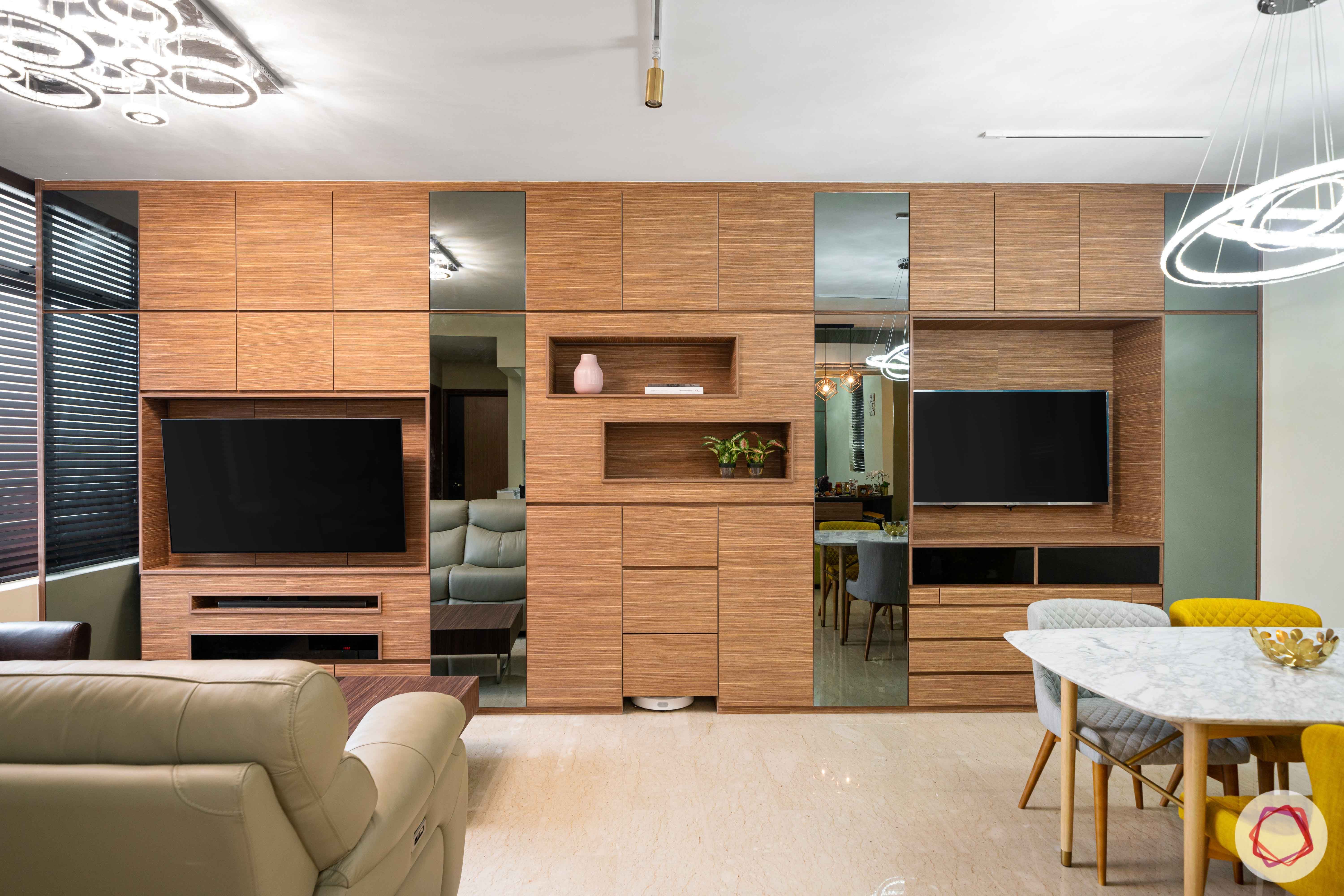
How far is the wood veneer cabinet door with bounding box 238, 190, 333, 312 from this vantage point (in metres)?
3.56

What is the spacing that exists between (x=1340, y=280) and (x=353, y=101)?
453 cm

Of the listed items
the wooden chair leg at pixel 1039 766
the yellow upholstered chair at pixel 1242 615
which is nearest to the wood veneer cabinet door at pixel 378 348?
the wooden chair leg at pixel 1039 766

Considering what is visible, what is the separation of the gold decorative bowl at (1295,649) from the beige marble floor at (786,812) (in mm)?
748

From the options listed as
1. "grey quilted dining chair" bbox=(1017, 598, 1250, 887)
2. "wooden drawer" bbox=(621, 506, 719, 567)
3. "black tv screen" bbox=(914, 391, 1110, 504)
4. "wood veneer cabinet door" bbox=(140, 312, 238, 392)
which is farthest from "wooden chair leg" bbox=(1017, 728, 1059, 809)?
"wood veneer cabinet door" bbox=(140, 312, 238, 392)

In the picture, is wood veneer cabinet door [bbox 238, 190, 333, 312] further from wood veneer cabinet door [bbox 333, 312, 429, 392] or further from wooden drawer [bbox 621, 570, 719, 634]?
wooden drawer [bbox 621, 570, 719, 634]

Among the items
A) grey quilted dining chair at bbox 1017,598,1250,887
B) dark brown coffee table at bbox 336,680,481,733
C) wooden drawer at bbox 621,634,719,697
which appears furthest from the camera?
wooden drawer at bbox 621,634,719,697

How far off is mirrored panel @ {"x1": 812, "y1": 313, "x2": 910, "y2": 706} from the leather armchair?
126 inches

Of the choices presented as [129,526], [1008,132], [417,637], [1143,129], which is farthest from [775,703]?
[129,526]

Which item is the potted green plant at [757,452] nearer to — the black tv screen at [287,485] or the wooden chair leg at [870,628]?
the wooden chair leg at [870,628]

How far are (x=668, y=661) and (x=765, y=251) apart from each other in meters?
2.23

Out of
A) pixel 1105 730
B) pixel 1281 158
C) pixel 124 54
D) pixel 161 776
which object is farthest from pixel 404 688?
pixel 1281 158

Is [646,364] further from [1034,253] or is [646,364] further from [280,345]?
[1034,253]

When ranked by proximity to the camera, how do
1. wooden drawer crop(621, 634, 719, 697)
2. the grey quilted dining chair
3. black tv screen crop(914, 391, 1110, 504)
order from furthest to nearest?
black tv screen crop(914, 391, 1110, 504) < wooden drawer crop(621, 634, 719, 697) < the grey quilted dining chair

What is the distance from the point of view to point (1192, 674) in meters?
1.98
